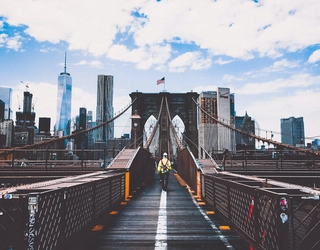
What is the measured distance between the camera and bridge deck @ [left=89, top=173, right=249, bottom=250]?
4910 mm

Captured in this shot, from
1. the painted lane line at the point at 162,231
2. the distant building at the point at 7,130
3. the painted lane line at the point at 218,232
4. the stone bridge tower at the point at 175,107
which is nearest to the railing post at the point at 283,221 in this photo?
the painted lane line at the point at 218,232

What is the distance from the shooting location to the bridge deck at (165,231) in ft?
16.1

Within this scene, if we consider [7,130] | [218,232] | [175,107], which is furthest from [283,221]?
[7,130]

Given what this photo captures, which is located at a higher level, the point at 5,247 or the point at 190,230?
the point at 5,247

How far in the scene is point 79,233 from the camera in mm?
4723

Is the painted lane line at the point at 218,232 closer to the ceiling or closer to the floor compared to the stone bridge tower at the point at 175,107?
closer to the floor

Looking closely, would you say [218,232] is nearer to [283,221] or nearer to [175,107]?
[283,221]

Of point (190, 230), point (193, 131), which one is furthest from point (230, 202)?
point (193, 131)

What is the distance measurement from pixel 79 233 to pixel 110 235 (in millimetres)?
944

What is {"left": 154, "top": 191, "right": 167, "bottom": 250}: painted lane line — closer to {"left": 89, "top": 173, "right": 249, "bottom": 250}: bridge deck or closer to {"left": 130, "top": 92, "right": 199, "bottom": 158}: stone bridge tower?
{"left": 89, "top": 173, "right": 249, "bottom": 250}: bridge deck

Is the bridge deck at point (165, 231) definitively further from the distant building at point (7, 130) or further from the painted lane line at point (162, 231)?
the distant building at point (7, 130)

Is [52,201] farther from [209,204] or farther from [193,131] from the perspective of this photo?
[193,131]

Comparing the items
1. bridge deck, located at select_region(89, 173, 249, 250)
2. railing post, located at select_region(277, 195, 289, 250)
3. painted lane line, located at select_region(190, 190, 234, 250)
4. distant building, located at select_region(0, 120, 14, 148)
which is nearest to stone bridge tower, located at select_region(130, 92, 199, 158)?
bridge deck, located at select_region(89, 173, 249, 250)

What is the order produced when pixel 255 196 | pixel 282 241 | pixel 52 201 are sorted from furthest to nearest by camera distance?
pixel 255 196 → pixel 52 201 → pixel 282 241
